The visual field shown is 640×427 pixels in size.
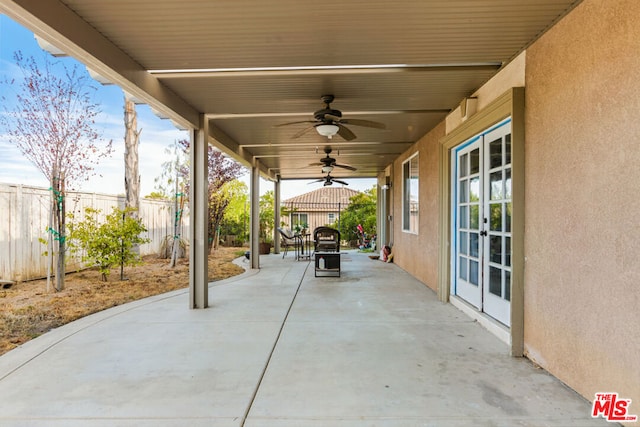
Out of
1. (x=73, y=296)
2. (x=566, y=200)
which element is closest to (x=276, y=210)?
(x=73, y=296)

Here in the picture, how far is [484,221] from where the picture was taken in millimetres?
3941

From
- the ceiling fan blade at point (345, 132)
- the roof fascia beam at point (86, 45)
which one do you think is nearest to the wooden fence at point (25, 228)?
the roof fascia beam at point (86, 45)

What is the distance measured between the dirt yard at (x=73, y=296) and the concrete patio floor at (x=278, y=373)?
41cm

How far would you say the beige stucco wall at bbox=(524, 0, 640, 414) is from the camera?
195cm

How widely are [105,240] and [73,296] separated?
3.55ft

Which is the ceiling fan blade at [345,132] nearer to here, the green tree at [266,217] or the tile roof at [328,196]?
the green tree at [266,217]

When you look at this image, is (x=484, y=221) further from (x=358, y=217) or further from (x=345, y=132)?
(x=358, y=217)

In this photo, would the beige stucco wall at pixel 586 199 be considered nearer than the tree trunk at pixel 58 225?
Yes

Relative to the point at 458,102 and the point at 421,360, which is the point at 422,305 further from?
the point at 458,102

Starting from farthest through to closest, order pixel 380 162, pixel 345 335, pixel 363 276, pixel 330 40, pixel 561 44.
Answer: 1. pixel 380 162
2. pixel 363 276
3. pixel 345 335
4. pixel 330 40
5. pixel 561 44

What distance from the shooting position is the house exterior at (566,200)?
1982 millimetres

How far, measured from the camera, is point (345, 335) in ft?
11.7

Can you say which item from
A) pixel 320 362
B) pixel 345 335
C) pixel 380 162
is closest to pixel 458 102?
pixel 345 335

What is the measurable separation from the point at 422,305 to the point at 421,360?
1.93m
